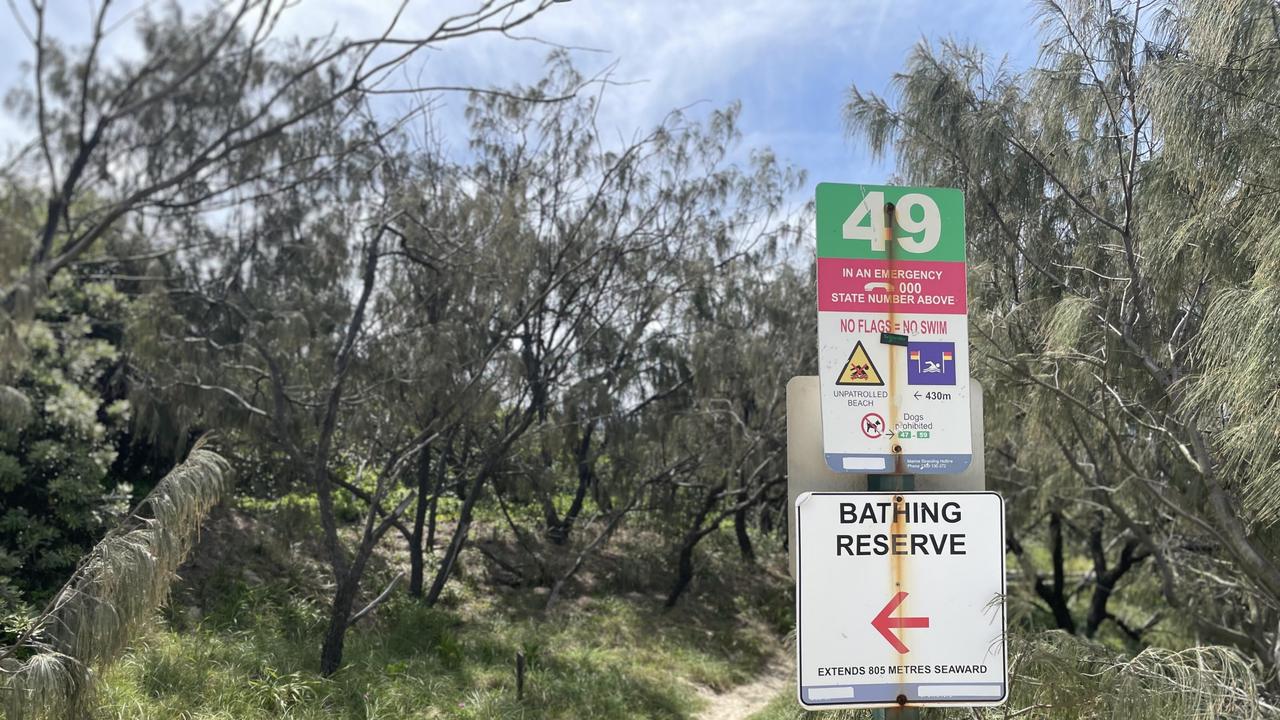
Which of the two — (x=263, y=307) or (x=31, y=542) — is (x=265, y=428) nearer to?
(x=263, y=307)

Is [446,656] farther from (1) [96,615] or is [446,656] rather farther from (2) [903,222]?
(2) [903,222]

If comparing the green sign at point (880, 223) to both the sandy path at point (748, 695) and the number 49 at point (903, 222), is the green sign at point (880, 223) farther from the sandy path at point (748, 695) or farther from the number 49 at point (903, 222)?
the sandy path at point (748, 695)

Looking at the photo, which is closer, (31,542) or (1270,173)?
(1270,173)

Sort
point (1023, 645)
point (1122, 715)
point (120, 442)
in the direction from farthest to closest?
point (120, 442) → point (1023, 645) → point (1122, 715)

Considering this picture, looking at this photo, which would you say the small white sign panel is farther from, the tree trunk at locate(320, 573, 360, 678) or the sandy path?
the sandy path

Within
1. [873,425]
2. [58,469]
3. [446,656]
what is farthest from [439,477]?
[873,425]

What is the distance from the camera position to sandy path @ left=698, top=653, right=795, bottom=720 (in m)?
9.72

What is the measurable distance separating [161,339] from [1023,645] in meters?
7.86

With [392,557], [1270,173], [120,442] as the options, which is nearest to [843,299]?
[1270,173]

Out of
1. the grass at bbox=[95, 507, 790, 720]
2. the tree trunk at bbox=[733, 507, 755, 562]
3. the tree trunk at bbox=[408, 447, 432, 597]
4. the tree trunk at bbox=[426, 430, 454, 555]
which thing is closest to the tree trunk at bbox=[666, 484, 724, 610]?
the grass at bbox=[95, 507, 790, 720]

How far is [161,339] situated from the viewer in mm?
8805

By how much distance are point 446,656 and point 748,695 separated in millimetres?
3427

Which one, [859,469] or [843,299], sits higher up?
[843,299]

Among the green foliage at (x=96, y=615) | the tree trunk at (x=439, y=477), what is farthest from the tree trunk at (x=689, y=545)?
the green foliage at (x=96, y=615)
